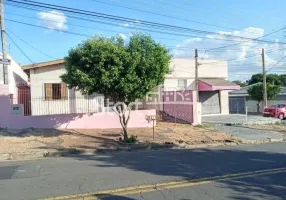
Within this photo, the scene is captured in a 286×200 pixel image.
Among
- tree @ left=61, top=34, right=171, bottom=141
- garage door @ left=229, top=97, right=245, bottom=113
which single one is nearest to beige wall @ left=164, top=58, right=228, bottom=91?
garage door @ left=229, top=97, right=245, bottom=113

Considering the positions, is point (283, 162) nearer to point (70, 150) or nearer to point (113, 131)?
point (70, 150)

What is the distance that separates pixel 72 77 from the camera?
12.1 metres

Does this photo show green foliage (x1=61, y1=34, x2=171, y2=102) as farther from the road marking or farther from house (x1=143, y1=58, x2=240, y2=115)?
house (x1=143, y1=58, x2=240, y2=115)

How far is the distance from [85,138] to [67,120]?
290 cm

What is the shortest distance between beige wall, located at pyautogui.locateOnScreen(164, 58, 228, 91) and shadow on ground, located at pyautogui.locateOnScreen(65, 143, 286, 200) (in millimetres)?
16945

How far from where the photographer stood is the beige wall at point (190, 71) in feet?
90.6

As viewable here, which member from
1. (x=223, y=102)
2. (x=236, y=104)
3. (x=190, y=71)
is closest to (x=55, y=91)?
(x=190, y=71)

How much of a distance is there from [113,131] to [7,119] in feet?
17.2

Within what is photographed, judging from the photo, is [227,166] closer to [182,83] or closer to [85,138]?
[85,138]

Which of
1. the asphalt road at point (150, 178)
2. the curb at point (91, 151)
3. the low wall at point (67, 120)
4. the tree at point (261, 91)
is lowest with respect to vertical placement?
the curb at point (91, 151)

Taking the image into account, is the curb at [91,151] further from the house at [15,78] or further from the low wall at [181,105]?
the house at [15,78]

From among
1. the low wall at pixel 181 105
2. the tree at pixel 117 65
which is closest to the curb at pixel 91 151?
the tree at pixel 117 65

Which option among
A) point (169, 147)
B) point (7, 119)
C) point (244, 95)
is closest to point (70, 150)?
point (169, 147)

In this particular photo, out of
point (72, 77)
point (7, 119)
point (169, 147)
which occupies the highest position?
point (72, 77)
